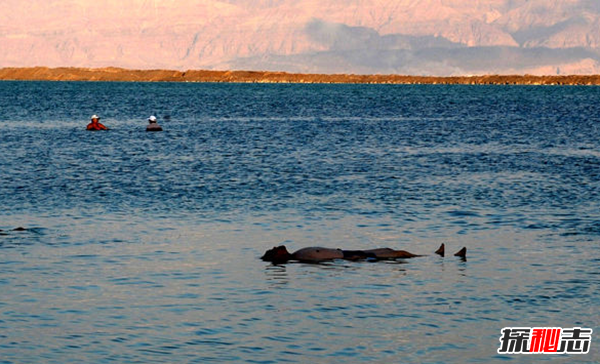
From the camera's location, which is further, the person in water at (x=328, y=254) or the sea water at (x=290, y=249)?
the person in water at (x=328, y=254)

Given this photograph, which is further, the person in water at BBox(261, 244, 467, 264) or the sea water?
the person in water at BBox(261, 244, 467, 264)

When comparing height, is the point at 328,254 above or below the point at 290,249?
below

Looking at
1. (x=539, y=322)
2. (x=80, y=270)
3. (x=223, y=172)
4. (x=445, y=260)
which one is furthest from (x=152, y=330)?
(x=223, y=172)

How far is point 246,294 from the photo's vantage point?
24.9 meters

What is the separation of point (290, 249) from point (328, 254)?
2.17 metres

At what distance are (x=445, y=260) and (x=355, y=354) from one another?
985cm

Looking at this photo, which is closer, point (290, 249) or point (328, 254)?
point (328, 254)

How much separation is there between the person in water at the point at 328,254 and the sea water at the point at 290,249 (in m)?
0.38

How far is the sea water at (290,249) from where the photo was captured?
20938mm

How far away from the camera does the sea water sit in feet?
68.7

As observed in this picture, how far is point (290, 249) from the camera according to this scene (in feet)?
102

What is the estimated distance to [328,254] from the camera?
29188 millimetres

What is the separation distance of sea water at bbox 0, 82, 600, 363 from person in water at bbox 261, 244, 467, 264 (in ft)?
1.23

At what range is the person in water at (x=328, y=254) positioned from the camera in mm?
28750
